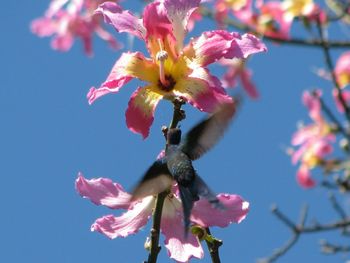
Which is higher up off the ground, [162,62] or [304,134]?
[304,134]

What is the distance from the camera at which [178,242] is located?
1.28 meters

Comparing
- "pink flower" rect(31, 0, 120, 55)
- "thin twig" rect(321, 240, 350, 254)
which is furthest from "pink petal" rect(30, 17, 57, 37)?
"thin twig" rect(321, 240, 350, 254)

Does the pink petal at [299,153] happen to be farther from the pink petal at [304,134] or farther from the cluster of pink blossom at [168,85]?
the cluster of pink blossom at [168,85]

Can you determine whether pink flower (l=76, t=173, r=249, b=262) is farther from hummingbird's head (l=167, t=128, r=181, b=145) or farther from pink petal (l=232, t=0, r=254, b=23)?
pink petal (l=232, t=0, r=254, b=23)

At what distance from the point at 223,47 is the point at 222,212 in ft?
0.86

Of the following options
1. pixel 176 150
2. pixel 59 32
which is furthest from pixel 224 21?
pixel 176 150

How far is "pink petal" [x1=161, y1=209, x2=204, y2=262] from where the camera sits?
127 cm

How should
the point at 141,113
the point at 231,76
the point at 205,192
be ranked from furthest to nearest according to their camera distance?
the point at 231,76, the point at 141,113, the point at 205,192

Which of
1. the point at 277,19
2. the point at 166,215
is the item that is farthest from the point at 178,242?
the point at 277,19

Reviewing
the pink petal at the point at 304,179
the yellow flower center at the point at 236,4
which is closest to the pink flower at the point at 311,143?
the pink petal at the point at 304,179

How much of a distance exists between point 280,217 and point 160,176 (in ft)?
3.85

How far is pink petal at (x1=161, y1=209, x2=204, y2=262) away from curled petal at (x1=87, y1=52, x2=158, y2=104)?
214mm

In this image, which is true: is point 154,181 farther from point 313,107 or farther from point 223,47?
point 313,107

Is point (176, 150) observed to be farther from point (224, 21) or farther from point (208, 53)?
point (224, 21)
